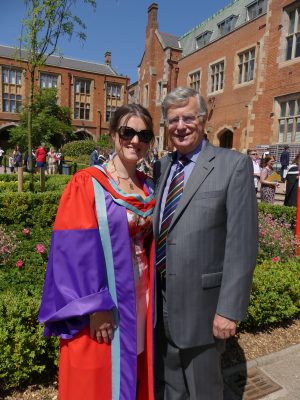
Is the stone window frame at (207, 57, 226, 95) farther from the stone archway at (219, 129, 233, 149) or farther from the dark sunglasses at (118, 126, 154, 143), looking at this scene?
the dark sunglasses at (118, 126, 154, 143)

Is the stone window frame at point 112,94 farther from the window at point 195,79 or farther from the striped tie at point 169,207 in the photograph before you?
the striped tie at point 169,207

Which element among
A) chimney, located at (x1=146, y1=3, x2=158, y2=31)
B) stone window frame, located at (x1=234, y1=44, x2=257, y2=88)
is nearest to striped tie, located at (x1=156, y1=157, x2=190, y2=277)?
stone window frame, located at (x1=234, y1=44, x2=257, y2=88)

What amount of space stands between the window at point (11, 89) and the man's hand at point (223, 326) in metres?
40.1

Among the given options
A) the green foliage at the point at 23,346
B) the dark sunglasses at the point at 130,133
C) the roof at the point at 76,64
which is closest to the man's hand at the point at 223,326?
the dark sunglasses at the point at 130,133

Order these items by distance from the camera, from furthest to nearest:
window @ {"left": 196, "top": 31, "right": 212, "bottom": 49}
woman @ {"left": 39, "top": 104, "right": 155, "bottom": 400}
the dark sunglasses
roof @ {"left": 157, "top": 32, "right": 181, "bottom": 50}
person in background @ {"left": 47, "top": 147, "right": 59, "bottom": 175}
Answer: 1. roof @ {"left": 157, "top": 32, "right": 181, "bottom": 50}
2. window @ {"left": 196, "top": 31, "right": 212, "bottom": 49}
3. person in background @ {"left": 47, "top": 147, "right": 59, "bottom": 175}
4. the dark sunglasses
5. woman @ {"left": 39, "top": 104, "right": 155, "bottom": 400}

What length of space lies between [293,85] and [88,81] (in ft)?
103

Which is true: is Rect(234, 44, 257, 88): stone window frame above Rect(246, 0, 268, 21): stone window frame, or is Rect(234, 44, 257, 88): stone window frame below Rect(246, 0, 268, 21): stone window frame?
below

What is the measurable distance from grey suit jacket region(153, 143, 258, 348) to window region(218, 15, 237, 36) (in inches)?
945

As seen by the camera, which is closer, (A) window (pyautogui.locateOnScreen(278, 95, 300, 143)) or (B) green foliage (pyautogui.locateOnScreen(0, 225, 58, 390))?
(B) green foliage (pyautogui.locateOnScreen(0, 225, 58, 390))

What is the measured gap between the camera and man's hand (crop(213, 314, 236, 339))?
75.2 inches

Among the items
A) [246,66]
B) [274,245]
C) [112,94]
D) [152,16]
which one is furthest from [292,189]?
[112,94]

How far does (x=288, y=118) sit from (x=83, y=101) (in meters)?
30.7

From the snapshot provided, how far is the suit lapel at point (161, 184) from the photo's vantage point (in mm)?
2016

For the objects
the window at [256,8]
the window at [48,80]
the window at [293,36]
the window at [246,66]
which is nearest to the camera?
the window at [293,36]
